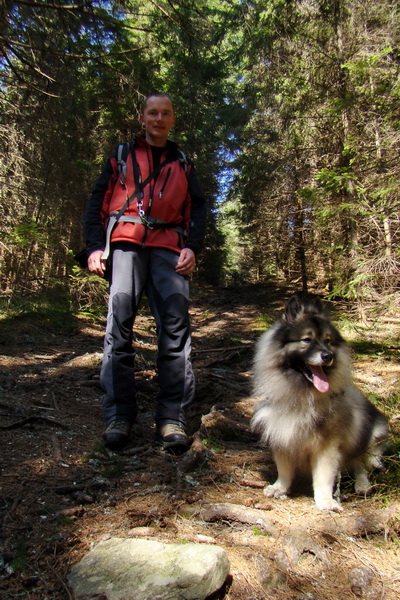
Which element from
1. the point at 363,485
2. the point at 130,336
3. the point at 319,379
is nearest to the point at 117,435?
the point at 130,336

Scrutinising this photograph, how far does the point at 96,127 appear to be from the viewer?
11125mm

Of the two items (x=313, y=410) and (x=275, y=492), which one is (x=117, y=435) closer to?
(x=275, y=492)

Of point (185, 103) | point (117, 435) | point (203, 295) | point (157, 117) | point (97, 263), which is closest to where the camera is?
point (117, 435)

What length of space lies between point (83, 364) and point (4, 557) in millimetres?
3771

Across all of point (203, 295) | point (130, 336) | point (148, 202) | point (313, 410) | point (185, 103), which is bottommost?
point (313, 410)

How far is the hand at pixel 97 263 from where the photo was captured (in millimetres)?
3420

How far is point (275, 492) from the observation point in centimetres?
285

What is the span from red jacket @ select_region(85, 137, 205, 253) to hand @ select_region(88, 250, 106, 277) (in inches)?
3.1

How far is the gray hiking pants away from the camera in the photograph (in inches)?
134

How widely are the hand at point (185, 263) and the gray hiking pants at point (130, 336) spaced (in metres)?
0.06

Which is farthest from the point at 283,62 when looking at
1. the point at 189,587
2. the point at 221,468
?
the point at 189,587

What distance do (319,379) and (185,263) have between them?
1444mm

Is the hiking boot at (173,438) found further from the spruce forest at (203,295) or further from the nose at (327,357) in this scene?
the nose at (327,357)

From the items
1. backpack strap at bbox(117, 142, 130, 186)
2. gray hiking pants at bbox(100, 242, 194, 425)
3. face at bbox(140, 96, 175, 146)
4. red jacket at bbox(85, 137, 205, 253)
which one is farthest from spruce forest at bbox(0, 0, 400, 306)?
gray hiking pants at bbox(100, 242, 194, 425)
